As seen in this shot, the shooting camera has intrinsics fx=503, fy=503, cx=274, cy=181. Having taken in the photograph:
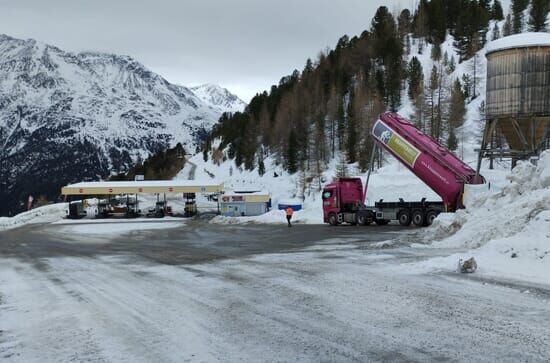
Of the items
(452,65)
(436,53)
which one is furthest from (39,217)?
(436,53)

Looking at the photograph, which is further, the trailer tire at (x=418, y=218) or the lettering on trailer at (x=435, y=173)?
the trailer tire at (x=418, y=218)

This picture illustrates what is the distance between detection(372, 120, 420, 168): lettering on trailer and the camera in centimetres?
2831

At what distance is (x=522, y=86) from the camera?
86.9 ft

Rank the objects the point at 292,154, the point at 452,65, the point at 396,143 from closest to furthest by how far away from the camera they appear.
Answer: the point at 396,143 < the point at 292,154 < the point at 452,65

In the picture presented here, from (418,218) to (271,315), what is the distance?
23.5m

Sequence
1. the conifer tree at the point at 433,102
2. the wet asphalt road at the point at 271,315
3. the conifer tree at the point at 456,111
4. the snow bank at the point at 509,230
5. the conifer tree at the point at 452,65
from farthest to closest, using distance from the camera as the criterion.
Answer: the conifer tree at the point at 452,65
the conifer tree at the point at 433,102
the conifer tree at the point at 456,111
the snow bank at the point at 509,230
the wet asphalt road at the point at 271,315

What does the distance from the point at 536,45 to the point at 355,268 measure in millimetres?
19924

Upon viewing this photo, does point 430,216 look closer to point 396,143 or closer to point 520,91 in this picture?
point 396,143

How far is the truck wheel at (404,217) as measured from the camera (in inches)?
1219

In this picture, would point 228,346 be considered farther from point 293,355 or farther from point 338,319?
point 338,319

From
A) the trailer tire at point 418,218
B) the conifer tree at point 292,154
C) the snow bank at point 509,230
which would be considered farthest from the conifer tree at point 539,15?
the snow bank at point 509,230

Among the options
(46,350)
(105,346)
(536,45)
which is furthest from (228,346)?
(536,45)

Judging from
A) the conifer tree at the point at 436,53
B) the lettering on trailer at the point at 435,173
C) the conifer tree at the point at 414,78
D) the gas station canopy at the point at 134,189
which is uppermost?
the conifer tree at the point at 436,53

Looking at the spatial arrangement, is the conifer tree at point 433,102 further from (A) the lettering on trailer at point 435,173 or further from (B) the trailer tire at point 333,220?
(A) the lettering on trailer at point 435,173
